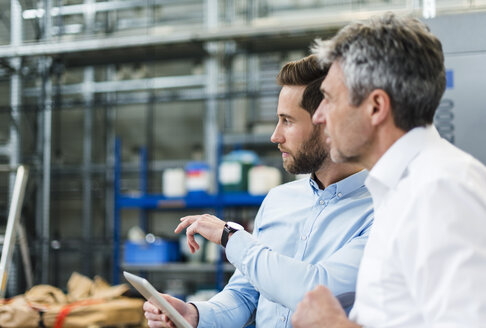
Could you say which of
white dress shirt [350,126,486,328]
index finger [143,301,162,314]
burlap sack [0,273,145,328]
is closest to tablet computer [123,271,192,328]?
index finger [143,301,162,314]

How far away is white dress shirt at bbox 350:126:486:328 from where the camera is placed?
0.87 m

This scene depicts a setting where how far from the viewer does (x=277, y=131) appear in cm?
158

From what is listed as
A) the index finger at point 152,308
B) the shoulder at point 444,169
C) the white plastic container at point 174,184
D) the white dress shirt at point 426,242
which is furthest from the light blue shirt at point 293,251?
the white plastic container at point 174,184

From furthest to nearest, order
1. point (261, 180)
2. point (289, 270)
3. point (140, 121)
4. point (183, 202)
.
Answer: point (140, 121)
point (183, 202)
point (261, 180)
point (289, 270)

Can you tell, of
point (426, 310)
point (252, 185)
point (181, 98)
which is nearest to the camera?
point (426, 310)

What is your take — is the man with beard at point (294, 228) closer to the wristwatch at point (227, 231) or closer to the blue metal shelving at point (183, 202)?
the wristwatch at point (227, 231)

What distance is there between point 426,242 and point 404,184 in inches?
Result: 5.6

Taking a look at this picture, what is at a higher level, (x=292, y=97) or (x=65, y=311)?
(x=292, y=97)

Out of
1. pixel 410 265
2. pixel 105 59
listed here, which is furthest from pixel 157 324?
pixel 105 59

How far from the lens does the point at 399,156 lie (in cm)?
104

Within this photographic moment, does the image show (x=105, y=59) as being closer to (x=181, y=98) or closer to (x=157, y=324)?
(x=181, y=98)

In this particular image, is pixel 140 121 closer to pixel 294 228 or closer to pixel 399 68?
pixel 294 228

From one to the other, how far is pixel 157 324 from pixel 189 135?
5.54 m

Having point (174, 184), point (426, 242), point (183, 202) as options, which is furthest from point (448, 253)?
point (174, 184)
